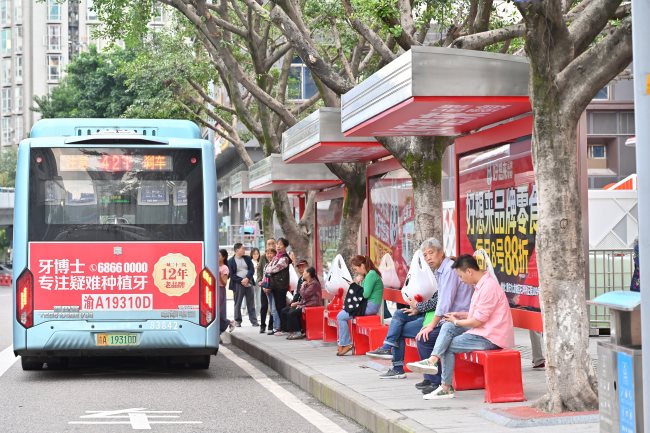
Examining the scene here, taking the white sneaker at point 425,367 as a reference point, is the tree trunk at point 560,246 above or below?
above

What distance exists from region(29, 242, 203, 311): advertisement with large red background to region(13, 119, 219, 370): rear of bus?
0.01 m

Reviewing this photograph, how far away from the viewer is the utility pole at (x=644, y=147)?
544 cm

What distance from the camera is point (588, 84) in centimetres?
942

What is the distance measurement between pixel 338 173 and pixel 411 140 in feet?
16.7

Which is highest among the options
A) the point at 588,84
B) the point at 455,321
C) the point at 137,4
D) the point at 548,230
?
the point at 137,4

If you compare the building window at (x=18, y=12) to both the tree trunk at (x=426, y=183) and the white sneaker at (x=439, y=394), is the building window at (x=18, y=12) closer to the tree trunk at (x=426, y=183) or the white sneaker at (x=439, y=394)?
the tree trunk at (x=426, y=183)

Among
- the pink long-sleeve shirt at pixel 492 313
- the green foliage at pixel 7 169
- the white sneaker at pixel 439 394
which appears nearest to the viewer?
the pink long-sleeve shirt at pixel 492 313

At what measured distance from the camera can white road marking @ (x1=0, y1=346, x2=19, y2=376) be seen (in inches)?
642

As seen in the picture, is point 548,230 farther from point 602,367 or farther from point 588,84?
point 602,367

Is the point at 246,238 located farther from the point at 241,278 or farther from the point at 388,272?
the point at 388,272

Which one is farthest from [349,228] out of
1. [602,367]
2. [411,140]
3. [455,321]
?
[602,367]

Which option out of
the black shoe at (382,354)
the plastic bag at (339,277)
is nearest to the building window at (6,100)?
the plastic bag at (339,277)

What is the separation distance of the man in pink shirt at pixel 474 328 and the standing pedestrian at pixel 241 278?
13334mm

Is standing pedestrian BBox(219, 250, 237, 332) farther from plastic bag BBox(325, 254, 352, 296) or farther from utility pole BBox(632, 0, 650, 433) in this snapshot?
utility pole BBox(632, 0, 650, 433)
